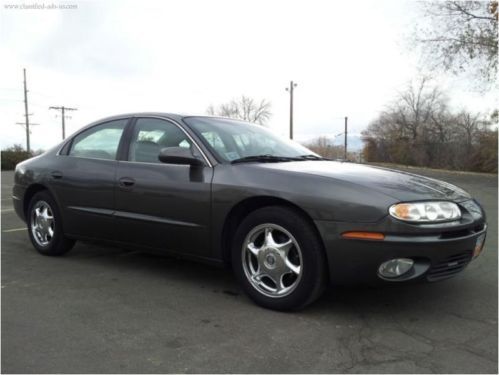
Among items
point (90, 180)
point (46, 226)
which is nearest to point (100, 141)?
point (90, 180)

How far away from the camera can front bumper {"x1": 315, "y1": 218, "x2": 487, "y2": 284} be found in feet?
10.1

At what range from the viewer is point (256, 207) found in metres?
3.66

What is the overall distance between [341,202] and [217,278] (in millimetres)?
1603

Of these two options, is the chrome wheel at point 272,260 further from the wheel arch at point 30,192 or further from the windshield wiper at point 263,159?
the wheel arch at point 30,192

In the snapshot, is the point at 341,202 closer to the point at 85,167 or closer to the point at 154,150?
the point at 154,150

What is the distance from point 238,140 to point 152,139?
2.51ft

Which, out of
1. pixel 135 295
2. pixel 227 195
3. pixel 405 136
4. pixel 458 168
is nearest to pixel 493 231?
pixel 227 195

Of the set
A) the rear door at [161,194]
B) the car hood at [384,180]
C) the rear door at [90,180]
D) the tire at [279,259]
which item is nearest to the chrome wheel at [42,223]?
the rear door at [90,180]

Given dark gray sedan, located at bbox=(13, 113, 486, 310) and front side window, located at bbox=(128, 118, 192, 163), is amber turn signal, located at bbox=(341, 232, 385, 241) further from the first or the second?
front side window, located at bbox=(128, 118, 192, 163)

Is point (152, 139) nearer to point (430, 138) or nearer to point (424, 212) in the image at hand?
point (424, 212)

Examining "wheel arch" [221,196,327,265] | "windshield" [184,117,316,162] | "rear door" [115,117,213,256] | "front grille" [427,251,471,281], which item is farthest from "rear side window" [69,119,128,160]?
"front grille" [427,251,471,281]

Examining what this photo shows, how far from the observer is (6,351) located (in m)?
2.84

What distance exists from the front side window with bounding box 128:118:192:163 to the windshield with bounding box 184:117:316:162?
0.49 ft

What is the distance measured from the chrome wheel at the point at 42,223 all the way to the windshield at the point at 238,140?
1.98 m
